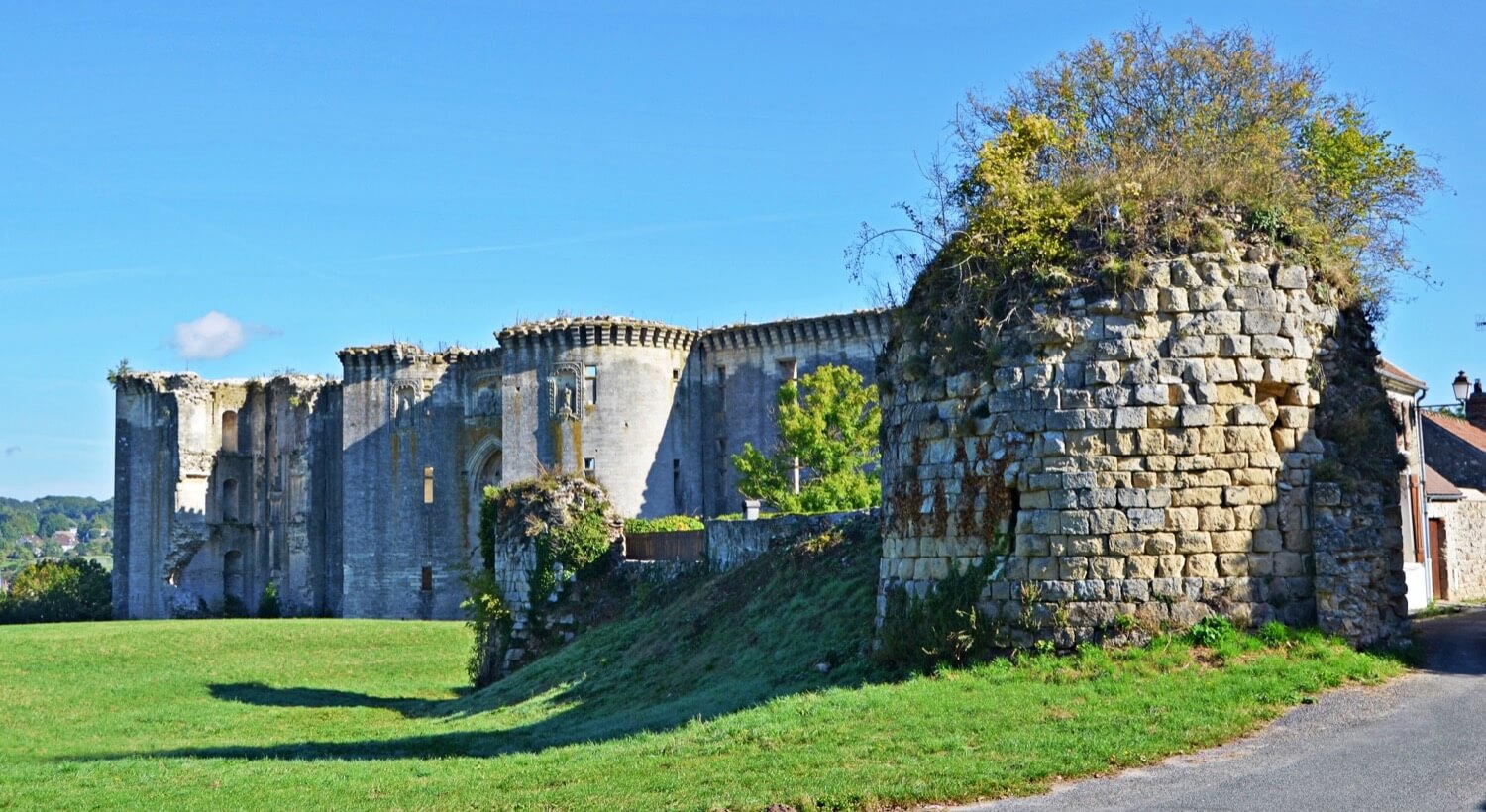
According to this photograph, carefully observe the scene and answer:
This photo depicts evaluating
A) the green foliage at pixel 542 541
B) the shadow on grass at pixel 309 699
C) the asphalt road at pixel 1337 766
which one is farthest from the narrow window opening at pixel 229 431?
the asphalt road at pixel 1337 766

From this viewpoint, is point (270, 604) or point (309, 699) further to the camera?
point (270, 604)

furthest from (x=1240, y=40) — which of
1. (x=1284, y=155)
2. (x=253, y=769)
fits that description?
(x=253, y=769)

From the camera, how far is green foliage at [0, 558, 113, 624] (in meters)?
61.4

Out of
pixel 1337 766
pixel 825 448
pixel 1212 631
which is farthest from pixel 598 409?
pixel 1337 766

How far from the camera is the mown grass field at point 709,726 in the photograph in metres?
10.2

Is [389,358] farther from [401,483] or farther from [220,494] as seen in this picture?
[220,494]

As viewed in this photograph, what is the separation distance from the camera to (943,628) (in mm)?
12883

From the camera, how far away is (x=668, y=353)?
55.4 m

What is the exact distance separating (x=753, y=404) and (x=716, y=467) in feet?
9.93

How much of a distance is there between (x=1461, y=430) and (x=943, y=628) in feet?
95.0

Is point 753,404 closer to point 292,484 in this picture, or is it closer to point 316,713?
point 292,484

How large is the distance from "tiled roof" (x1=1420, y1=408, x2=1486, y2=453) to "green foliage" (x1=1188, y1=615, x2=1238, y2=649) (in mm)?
26915

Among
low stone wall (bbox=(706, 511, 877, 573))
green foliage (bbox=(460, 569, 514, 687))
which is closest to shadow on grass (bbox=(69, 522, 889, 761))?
low stone wall (bbox=(706, 511, 877, 573))

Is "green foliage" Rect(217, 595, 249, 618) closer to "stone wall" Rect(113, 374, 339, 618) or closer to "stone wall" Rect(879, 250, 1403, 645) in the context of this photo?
"stone wall" Rect(113, 374, 339, 618)
